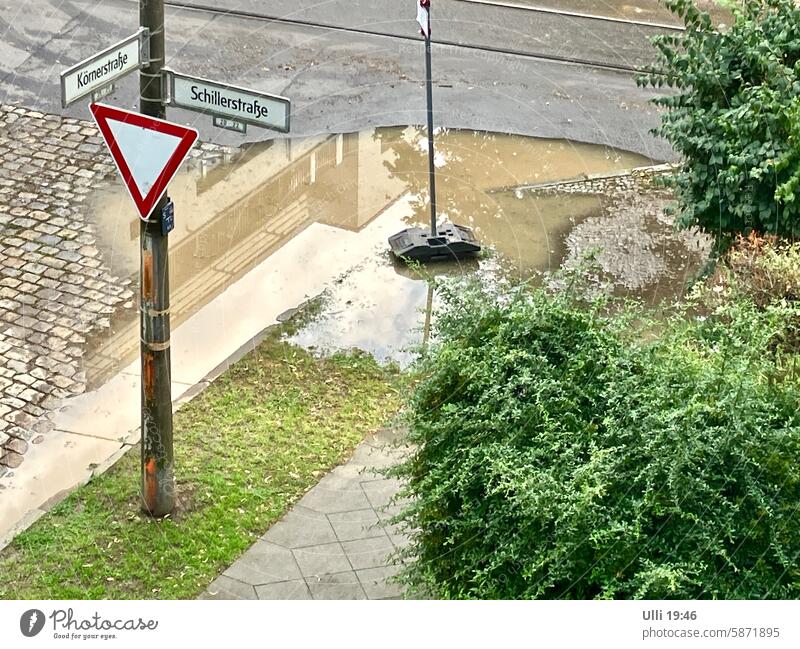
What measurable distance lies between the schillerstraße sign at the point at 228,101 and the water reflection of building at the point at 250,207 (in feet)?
7.26

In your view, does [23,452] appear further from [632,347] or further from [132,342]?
[632,347]

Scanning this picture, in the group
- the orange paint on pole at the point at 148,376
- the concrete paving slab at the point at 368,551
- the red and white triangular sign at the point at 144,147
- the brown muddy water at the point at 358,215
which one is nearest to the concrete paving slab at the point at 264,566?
the concrete paving slab at the point at 368,551

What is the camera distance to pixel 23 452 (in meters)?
6.47

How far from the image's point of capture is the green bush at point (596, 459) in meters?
4.45

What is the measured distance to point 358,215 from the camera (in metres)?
7.62

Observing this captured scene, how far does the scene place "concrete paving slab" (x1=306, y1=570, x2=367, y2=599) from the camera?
5645 mm

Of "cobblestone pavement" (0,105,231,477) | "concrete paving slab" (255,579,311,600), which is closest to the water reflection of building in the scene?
"cobblestone pavement" (0,105,231,477)

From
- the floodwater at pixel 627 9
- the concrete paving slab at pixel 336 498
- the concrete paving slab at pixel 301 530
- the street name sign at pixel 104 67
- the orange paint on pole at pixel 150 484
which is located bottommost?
the concrete paving slab at pixel 301 530

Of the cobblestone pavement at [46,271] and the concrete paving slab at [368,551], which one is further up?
the cobblestone pavement at [46,271]

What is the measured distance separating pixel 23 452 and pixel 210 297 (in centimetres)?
149

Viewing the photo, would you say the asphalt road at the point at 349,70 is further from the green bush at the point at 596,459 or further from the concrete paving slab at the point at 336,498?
the green bush at the point at 596,459

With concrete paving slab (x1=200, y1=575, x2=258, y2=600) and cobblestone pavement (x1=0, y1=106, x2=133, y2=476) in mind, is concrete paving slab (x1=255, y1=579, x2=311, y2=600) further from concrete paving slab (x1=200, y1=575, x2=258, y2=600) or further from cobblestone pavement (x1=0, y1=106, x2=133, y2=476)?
cobblestone pavement (x1=0, y1=106, x2=133, y2=476)

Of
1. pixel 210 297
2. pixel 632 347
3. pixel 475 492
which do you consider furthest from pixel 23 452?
pixel 632 347
